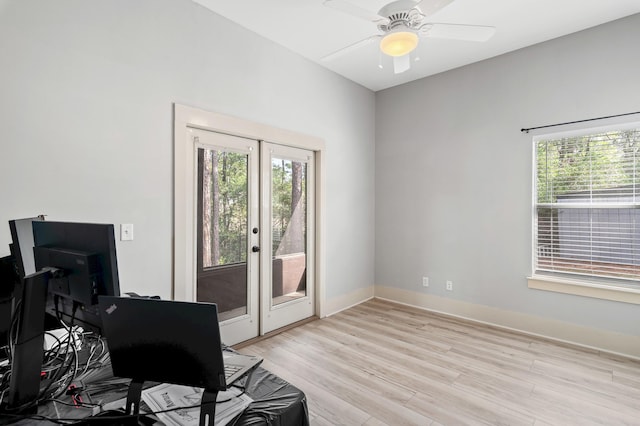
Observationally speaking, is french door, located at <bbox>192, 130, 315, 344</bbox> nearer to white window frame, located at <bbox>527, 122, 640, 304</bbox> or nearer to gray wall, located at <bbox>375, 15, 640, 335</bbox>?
gray wall, located at <bbox>375, 15, 640, 335</bbox>

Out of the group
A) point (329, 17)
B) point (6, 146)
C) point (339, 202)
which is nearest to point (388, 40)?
point (329, 17)

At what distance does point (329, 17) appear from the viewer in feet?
9.49

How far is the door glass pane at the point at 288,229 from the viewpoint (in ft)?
11.6

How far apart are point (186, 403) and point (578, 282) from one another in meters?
3.71

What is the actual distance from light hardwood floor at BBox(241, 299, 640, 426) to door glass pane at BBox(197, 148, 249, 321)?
588 millimetres

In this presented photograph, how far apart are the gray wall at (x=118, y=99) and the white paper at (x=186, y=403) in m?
1.55

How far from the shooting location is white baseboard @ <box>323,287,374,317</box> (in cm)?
405

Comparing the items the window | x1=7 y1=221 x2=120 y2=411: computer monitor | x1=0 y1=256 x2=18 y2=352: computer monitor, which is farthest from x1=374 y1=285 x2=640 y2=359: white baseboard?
x1=0 y1=256 x2=18 y2=352: computer monitor

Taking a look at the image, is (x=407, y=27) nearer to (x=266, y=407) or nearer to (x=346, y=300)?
(x=266, y=407)

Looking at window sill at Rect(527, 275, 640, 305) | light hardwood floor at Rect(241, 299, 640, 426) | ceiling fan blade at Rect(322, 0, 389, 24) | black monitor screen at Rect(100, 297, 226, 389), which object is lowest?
light hardwood floor at Rect(241, 299, 640, 426)

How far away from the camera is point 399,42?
7.39 ft

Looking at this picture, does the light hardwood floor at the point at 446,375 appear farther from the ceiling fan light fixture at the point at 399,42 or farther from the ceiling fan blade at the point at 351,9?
the ceiling fan blade at the point at 351,9

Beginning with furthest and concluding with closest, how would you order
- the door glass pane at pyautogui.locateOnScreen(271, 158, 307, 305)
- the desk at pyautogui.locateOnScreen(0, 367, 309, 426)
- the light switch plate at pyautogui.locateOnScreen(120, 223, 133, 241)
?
the door glass pane at pyautogui.locateOnScreen(271, 158, 307, 305)
the light switch plate at pyautogui.locateOnScreen(120, 223, 133, 241)
the desk at pyautogui.locateOnScreen(0, 367, 309, 426)

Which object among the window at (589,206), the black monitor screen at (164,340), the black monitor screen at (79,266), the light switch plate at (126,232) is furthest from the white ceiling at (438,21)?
the black monitor screen at (164,340)
